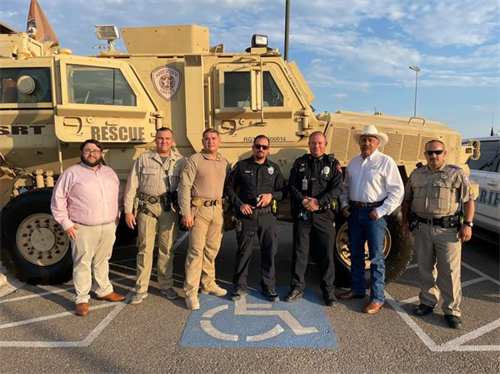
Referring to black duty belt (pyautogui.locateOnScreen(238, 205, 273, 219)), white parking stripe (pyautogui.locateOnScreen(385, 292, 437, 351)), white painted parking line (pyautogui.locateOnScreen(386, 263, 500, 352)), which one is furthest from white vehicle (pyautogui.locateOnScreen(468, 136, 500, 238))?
black duty belt (pyautogui.locateOnScreen(238, 205, 273, 219))

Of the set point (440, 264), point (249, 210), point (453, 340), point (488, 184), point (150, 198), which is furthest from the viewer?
point (488, 184)

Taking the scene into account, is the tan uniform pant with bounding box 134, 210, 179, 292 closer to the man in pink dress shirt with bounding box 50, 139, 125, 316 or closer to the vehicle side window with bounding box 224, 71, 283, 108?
the man in pink dress shirt with bounding box 50, 139, 125, 316

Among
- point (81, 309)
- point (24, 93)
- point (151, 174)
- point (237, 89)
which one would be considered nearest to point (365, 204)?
point (237, 89)

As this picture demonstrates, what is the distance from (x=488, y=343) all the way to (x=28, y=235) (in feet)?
17.1

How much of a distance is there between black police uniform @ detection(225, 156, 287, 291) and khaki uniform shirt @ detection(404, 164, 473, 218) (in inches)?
57.7

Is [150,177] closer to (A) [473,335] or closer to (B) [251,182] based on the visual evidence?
(B) [251,182]

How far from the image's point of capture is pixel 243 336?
350cm

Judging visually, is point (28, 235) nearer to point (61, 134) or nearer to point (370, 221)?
point (61, 134)

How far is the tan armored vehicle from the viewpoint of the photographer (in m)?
4.60

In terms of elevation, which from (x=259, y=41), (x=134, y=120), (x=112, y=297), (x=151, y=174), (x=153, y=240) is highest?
(x=259, y=41)

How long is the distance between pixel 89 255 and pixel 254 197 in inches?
75.8

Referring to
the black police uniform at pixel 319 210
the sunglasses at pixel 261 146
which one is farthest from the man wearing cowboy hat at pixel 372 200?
the sunglasses at pixel 261 146

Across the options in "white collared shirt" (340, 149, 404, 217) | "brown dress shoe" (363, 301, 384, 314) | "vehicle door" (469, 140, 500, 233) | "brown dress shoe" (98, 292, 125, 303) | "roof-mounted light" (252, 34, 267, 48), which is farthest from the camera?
"vehicle door" (469, 140, 500, 233)

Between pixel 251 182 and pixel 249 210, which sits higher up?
pixel 251 182
